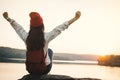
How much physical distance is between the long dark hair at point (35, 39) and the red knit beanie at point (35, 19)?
0.11ft

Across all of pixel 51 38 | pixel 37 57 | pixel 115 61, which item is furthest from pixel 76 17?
pixel 115 61

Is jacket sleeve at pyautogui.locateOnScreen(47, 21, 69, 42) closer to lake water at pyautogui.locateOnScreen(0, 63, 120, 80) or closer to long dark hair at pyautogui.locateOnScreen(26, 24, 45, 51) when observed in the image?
long dark hair at pyautogui.locateOnScreen(26, 24, 45, 51)

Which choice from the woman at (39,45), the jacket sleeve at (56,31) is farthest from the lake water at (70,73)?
the jacket sleeve at (56,31)

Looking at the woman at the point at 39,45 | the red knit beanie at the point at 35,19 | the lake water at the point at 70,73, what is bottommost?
the lake water at the point at 70,73

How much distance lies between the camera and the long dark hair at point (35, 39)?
3268 mm

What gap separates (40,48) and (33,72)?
240mm

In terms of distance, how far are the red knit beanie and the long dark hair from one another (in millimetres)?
33

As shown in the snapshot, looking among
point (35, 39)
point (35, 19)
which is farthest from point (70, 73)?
point (35, 19)

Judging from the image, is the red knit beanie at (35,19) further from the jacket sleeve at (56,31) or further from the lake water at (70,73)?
the lake water at (70,73)

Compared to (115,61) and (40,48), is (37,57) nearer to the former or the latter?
(40,48)

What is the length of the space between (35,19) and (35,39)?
0.21 meters

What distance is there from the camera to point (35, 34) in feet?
10.8

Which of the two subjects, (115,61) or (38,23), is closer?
(38,23)

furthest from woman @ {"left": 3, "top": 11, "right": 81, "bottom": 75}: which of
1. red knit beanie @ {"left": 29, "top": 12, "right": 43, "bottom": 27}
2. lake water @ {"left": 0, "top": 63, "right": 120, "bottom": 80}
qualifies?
lake water @ {"left": 0, "top": 63, "right": 120, "bottom": 80}
